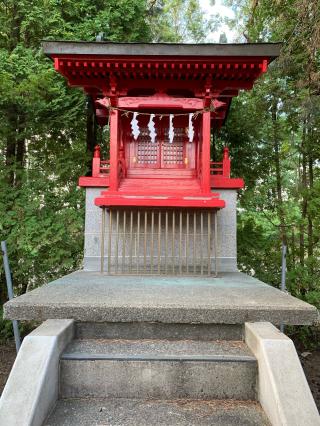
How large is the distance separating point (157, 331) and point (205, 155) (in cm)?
391

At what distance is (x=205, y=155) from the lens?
6.41 meters

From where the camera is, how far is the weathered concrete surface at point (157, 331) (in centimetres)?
332

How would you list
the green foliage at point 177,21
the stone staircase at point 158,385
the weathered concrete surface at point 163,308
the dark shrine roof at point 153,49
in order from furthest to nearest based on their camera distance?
the green foliage at point 177,21, the dark shrine roof at point 153,49, the weathered concrete surface at point 163,308, the stone staircase at point 158,385

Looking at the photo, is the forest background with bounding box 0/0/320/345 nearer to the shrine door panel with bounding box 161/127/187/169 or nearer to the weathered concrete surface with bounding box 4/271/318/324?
the shrine door panel with bounding box 161/127/187/169

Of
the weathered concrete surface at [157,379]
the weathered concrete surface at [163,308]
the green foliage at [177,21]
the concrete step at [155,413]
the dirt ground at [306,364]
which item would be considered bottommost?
A: the dirt ground at [306,364]

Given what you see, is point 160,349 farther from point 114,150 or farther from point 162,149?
point 162,149

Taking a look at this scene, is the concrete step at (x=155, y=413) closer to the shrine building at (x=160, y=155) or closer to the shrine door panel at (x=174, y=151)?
the shrine building at (x=160, y=155)

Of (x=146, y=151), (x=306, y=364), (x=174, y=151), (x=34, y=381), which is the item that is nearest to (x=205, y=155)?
(x=174, y=151)

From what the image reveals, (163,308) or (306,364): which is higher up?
(163,308)

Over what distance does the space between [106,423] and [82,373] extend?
1.70ft

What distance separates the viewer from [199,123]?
6.97 metres

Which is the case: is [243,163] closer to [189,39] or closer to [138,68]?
[138,68]

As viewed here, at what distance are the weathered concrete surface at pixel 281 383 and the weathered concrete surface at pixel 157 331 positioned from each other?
15.7 inches

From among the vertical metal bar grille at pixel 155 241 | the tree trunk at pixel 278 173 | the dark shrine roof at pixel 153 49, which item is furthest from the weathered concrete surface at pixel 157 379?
the tree trunk at pixel 278 173
